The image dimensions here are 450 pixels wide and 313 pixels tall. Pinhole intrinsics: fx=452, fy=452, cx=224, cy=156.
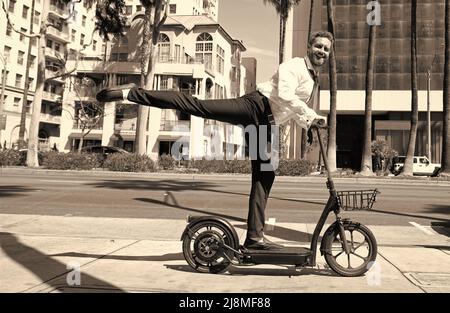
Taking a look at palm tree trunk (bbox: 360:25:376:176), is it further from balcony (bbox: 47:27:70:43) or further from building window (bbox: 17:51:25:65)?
balcony (bbox: 47:27:70:43)

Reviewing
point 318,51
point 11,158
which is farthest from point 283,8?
point 318,51

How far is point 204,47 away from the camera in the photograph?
46438 mm

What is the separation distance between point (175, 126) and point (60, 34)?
1266 inches

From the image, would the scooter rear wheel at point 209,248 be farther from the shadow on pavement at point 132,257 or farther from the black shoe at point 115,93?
the black shoe at point 115,93

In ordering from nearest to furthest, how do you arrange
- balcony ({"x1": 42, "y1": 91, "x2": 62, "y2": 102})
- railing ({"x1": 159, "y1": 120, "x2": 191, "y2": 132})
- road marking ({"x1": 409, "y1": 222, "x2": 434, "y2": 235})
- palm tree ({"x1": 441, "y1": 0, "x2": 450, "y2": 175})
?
road marking ({"x1": 409, "y1": 222, "x2": 434, "y2": 235}) → palm tree ({"x1": 441, "y1": 0, "x2": 450, "y2": 175}) → railing ({"x1": 159, "y1": 120, "x2": 191, "y2": 132}) → balcony ({"x1": 42, "y1": 91, "x2": 62, "y2": 102})

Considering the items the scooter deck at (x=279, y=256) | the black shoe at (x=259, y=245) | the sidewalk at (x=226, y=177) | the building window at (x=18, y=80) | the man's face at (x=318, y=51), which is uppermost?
the building window at (x=18, y=80)

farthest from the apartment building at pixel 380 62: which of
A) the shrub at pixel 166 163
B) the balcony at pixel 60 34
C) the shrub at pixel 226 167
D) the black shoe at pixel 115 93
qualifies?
the black shoe at pixel 115 93

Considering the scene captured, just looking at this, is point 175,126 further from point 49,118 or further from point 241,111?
point 241,111

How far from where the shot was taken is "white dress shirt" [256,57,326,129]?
14.4 feet

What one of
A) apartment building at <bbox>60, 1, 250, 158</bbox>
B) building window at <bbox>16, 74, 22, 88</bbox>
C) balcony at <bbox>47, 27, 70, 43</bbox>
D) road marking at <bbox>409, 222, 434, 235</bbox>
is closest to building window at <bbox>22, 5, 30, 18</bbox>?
balcony at <bbox>47, 27, 70, 43</bbox>

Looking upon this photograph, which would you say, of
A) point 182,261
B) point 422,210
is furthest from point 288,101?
point 422,210

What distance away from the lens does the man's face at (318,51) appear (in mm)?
4621

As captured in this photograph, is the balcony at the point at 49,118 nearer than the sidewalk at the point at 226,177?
No

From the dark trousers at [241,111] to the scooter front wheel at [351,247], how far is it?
0.71 meters
